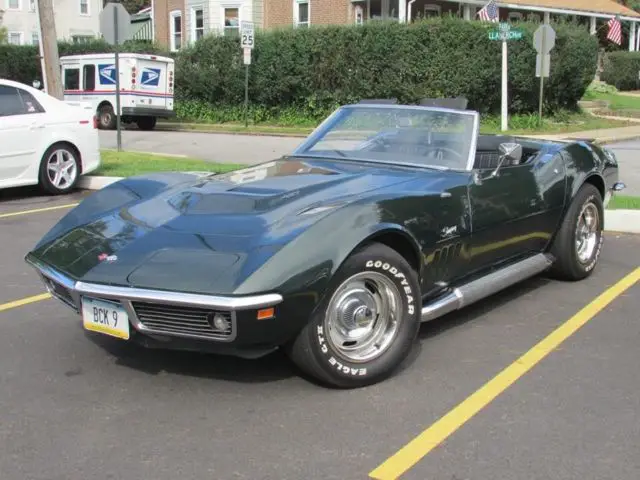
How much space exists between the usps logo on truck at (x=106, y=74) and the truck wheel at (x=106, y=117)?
32.3 inches

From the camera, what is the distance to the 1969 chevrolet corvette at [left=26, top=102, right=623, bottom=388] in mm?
3350

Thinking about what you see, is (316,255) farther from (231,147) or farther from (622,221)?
(231,147)

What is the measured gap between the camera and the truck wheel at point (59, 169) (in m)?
10.2

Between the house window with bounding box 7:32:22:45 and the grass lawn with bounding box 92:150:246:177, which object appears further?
the house window with bounding box 7:32:22:45

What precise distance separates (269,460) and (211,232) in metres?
1.17

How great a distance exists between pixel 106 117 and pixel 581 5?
24.2 metres

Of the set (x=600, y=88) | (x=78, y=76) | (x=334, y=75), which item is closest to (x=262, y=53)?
(x=334, y=75)

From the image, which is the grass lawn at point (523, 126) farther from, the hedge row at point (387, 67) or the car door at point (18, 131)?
the car door at point (18, 131)

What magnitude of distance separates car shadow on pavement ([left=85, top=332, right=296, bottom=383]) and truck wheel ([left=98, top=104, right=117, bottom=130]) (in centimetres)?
2232

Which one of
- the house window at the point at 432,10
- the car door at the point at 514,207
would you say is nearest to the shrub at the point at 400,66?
the house window at the point at 432,10

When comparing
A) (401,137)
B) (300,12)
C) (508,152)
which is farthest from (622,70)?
(401,137)

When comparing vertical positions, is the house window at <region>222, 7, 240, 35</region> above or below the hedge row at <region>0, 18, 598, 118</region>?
above

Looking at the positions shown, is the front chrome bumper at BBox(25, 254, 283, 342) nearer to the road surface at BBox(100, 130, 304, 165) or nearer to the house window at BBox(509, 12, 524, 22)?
the road surface at BBox(100, 130, 304, 165)

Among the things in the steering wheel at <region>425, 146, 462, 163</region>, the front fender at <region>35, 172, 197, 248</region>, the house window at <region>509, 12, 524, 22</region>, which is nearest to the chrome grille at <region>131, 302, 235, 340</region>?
the front fender at <region>35, 172, 197, 248</region>
